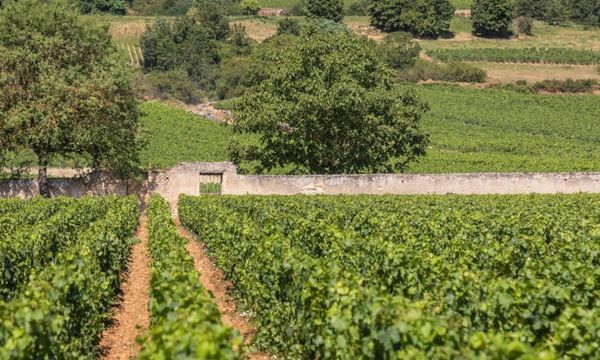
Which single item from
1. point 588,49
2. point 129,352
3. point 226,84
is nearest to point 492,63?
point 588,49

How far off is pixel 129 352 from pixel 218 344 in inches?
222

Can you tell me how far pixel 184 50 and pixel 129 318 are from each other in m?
82.1

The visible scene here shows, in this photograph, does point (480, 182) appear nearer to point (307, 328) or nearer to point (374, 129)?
point (374, 129)

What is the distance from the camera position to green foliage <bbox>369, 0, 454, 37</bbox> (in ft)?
346

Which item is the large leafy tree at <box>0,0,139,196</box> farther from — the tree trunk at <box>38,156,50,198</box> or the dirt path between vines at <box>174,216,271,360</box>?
the dirt path between vines at <box>174,216,271,360</box>

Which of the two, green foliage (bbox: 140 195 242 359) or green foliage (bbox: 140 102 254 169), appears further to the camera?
green foliage (bbox: 140 102 254 169)

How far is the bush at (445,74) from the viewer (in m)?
82.4

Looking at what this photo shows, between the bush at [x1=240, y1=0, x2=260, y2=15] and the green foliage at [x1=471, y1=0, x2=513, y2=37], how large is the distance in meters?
38.3

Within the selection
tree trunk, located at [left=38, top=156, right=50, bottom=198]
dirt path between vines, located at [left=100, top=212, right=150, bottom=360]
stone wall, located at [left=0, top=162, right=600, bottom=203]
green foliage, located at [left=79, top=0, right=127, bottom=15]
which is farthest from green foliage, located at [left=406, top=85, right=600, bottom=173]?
green foliage, located at [left=79, top=0, right=127, bottom=15]

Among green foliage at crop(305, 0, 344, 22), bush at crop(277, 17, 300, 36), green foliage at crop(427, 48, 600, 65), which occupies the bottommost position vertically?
green foliage at crop(427, 48, 600, 65)

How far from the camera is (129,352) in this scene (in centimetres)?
1105

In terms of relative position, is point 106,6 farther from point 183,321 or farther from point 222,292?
point 183,321

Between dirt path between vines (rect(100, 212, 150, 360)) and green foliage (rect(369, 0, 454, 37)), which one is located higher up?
dirt path between vines (rect(100, 212, 150, 360))

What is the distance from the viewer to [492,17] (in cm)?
10625
